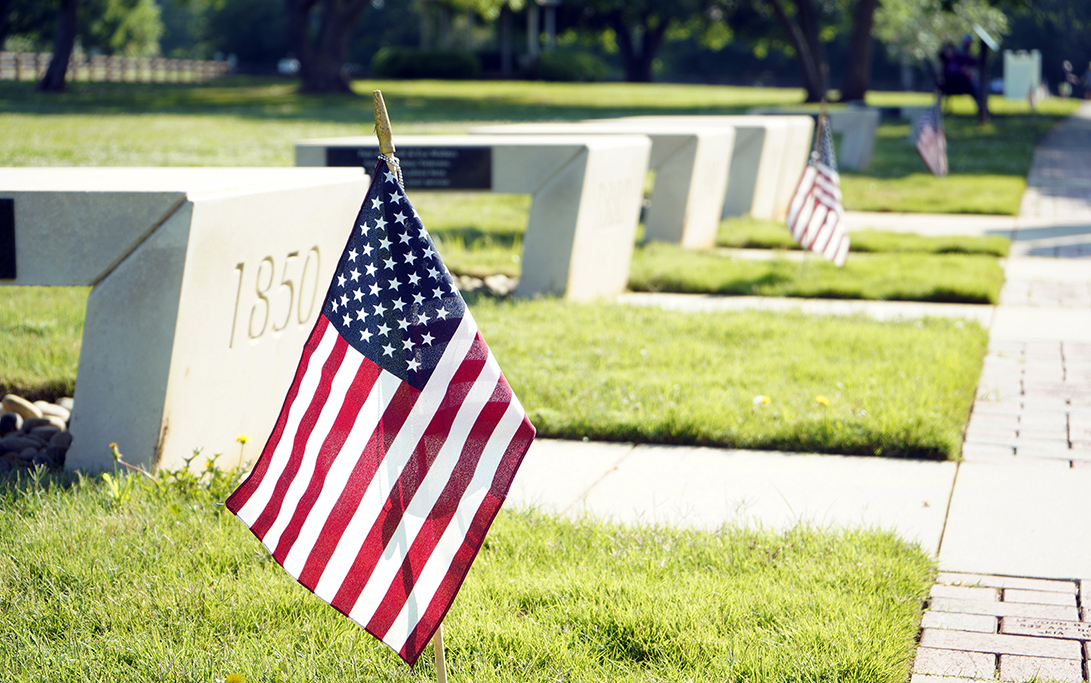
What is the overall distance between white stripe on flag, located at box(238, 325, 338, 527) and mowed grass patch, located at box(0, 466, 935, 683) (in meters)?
0.47

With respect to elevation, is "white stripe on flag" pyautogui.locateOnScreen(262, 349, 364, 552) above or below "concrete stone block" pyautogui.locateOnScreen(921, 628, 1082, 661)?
above

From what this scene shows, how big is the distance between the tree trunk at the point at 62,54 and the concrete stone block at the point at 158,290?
31.9 metres

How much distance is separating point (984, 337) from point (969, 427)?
5.87 ft

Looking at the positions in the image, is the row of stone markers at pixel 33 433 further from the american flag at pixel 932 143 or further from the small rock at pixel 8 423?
the american flag at pixel 932 143

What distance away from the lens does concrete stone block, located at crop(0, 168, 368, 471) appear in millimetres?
3900

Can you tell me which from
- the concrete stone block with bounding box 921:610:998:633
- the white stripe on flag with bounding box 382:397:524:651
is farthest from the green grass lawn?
the white stripe on flag with bounding box 382:397:524:651

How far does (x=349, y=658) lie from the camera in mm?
2895

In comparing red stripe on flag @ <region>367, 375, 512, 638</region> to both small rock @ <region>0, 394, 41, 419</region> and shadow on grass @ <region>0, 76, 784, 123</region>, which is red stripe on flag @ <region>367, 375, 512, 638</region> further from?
shadow on grass @ <region>0, 76, 784, 123</region>

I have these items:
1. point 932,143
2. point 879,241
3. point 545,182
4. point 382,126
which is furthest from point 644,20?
point 382,126

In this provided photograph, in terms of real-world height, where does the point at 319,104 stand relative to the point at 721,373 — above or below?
below

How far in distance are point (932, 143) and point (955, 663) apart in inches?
561

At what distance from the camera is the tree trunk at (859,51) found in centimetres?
3142

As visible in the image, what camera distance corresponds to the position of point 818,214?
8.19 m

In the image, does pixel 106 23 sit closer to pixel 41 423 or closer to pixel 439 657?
pixel 41 423
